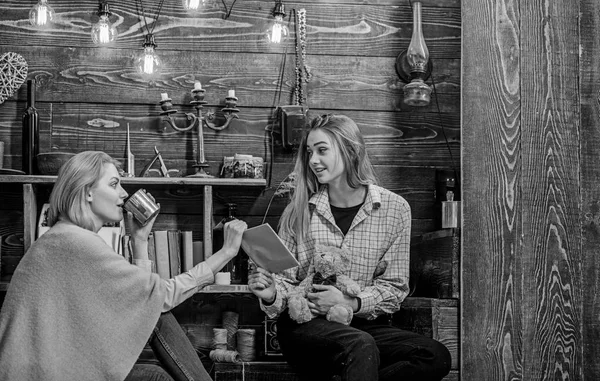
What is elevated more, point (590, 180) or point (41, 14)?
point (41, 14)

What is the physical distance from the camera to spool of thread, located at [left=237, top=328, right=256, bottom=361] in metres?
3.45

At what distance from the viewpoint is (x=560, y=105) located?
2984mm

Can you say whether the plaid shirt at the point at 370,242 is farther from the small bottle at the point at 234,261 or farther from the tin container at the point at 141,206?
the tin container at the point at 141,206

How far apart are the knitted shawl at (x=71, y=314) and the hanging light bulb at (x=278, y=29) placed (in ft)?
4.78

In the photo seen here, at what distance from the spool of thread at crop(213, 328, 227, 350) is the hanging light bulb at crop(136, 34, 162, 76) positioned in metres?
1.17

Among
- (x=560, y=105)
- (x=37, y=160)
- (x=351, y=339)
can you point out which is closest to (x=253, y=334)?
(x=351, y=339)

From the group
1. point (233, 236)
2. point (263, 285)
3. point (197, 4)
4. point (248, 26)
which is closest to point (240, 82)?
point (248, 26)

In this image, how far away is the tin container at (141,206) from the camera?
10.0 ft

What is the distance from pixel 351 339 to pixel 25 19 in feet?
6.98

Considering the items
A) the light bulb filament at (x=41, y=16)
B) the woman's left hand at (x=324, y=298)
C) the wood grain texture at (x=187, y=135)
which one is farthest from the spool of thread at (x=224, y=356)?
the light bulb filament at (x=41, y=16)

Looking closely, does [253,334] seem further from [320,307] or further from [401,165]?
[401,165]

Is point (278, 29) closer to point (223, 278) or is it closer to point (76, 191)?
point (223, 278)

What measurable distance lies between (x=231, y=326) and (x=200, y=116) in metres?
0.94

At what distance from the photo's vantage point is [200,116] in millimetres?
3602
